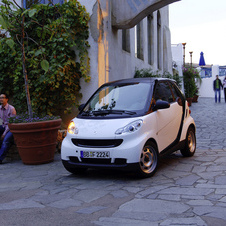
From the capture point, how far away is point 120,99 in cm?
616

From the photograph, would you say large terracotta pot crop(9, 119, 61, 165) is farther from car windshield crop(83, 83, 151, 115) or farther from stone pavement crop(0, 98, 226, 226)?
car windshield crop(83, 83, 151, 115)

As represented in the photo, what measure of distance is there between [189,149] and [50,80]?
4.03m

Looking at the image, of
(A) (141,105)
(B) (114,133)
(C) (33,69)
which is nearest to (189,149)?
(A) (141,105)

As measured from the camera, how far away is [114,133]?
536cm

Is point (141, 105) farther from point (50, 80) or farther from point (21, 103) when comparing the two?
point (21, 103)

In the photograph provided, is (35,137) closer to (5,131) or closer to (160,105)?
(5,131)

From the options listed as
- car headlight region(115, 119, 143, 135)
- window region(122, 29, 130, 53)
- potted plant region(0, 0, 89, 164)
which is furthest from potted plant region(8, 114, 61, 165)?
window region(122, 29, 130, 53)

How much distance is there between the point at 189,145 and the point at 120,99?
2.07 m

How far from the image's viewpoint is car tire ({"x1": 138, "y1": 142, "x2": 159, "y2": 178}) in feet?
17.9

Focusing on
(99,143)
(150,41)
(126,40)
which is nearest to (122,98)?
(99,143)

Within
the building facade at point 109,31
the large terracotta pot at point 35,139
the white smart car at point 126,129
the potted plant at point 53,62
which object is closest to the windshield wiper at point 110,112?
the white smart car at point 126,129

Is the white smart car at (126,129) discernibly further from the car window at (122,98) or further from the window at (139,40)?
the window at (139,40)

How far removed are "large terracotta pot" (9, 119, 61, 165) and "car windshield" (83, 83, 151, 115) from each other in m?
1.13

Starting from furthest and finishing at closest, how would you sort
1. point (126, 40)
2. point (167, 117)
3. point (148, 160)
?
point (126, 40) < point (167, 117) < point (148, 160)
